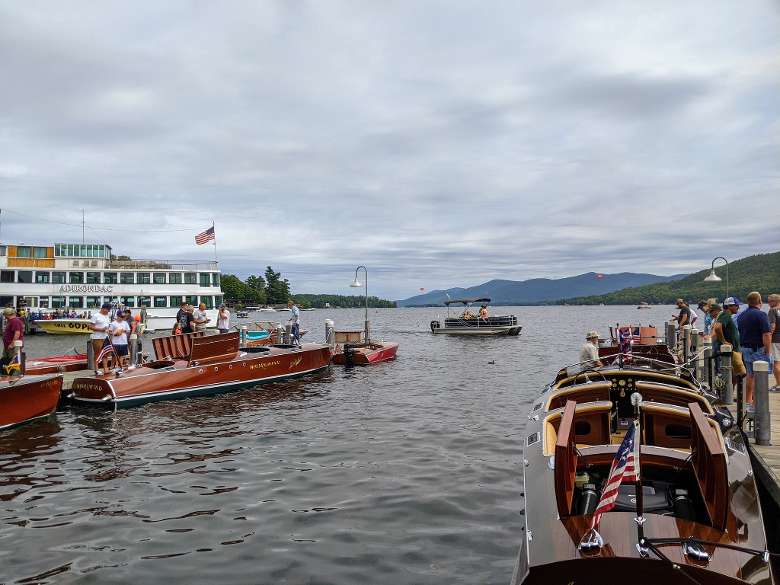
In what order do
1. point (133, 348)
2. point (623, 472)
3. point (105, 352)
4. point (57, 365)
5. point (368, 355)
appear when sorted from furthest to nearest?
point (368, 355)
point (133, 348)
point (57, 365)
point (105, 352)
point (623, 472)

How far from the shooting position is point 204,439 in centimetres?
1241

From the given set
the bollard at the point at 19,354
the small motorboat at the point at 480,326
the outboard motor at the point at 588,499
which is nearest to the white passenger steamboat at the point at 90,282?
the small motorboat at the point at 480,326

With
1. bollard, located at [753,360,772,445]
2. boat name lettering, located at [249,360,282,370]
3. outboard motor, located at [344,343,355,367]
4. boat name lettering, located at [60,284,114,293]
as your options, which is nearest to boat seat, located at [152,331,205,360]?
boat name lettering, located at [249,360,282,370]

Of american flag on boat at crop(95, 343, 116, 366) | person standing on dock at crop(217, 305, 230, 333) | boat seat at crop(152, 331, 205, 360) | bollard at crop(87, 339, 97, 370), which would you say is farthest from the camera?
person standing on dock at crop(217, 305, 230, 333)

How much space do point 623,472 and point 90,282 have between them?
189ft

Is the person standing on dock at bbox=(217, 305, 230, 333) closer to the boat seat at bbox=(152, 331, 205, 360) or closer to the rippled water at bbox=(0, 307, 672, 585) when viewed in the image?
the boat seat at bbox=(152, 331, 205, 360)

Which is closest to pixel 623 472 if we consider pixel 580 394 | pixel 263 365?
pixel 580 394

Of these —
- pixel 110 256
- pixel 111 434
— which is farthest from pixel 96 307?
pixel 111 434

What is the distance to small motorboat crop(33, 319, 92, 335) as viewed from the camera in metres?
49.7

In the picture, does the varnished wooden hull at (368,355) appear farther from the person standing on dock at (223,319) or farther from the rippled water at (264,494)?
the rippled water at (264,494)

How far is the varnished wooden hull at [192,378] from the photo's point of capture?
50.9ft

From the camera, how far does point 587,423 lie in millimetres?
7043

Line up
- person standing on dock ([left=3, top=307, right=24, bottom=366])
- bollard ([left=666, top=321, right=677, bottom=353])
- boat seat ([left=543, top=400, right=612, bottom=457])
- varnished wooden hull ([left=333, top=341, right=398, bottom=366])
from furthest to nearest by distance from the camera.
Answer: varnished wooden hull ([left=333, top=341, right=398, bottom=366]) < bollard ([left=666, top=321, right=677, bottom=353]) < person standing on dock ([left=3, top=307, right=24, bottom=366]) < boat seat ([left=543, top=400, right=612, bottom=457])

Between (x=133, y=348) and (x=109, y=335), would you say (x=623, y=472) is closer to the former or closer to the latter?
(x=109, y=335)
